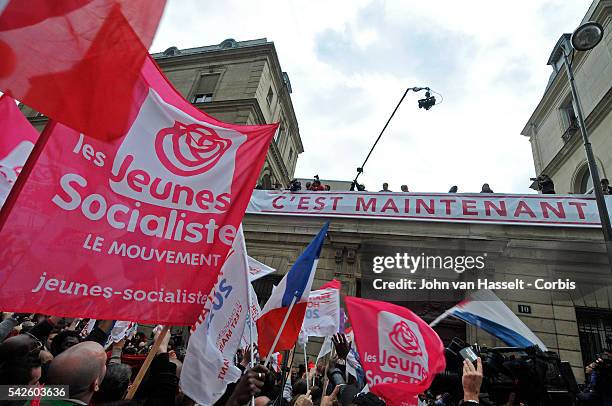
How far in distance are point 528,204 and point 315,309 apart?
6.98 metres

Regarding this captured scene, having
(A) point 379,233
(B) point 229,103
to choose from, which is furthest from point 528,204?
(B) point 229,103

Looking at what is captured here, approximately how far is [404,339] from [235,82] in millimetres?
18133

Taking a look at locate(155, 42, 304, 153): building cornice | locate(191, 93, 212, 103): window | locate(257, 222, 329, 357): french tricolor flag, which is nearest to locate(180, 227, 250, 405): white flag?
locate(257, 222, 329, 357): french tricolor flag

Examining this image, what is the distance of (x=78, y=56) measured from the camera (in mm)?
1464

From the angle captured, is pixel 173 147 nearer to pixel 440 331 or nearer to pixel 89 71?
pixel 89 71

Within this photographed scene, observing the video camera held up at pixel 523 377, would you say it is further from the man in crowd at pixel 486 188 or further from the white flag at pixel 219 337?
the man in crowd at pixel 486 188

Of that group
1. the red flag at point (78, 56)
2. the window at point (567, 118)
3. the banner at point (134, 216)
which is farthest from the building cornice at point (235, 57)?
the red flag at point (78, 56)

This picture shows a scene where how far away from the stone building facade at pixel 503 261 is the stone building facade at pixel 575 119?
578cm

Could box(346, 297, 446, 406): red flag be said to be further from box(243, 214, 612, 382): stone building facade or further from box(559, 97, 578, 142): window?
box(559, 97, 578, 142): window

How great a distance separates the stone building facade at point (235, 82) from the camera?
18.0 metres

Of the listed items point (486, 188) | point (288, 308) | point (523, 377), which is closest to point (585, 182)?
point (486, 188)

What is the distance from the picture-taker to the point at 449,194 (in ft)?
32.1

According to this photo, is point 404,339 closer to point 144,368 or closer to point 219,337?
point 219,337

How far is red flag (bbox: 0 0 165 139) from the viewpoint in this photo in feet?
4.16
